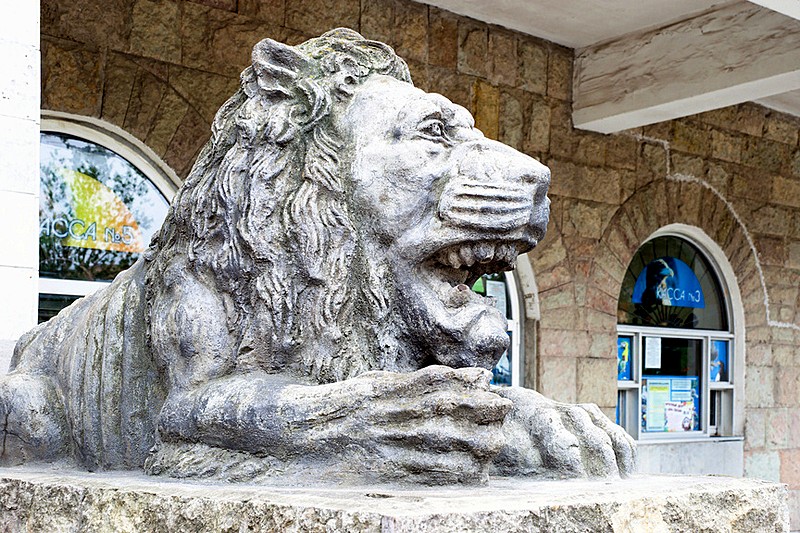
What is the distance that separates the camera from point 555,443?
2074 mm

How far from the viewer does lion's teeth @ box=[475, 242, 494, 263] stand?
2131 millimetres

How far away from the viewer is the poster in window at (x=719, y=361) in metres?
9.28

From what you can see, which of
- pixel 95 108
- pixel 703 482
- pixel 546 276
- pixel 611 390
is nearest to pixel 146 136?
pixel 95 108

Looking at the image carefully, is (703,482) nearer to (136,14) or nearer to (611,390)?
(136,14)

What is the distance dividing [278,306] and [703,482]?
837 millimetres

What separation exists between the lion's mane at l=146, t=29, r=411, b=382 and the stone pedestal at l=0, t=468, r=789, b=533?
30 cm

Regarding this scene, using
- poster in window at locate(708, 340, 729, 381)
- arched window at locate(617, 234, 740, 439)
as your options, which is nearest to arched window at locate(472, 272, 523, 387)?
arched window at locate(617, 234, 740, 439)

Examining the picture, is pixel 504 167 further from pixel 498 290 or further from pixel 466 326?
pixel 498 290

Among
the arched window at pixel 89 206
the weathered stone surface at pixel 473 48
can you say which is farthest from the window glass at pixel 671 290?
the arched window at pixel 89 206

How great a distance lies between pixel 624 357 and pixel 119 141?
4155mm

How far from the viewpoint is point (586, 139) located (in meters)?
8.27

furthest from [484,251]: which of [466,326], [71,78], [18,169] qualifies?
[71,78]

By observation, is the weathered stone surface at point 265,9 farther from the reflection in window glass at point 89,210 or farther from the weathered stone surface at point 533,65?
the weathered stone surface at point 533,65

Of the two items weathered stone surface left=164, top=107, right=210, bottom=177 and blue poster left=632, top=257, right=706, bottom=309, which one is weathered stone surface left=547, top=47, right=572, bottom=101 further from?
weathered stone surface left=164, top=107, right=210, bottom=177
